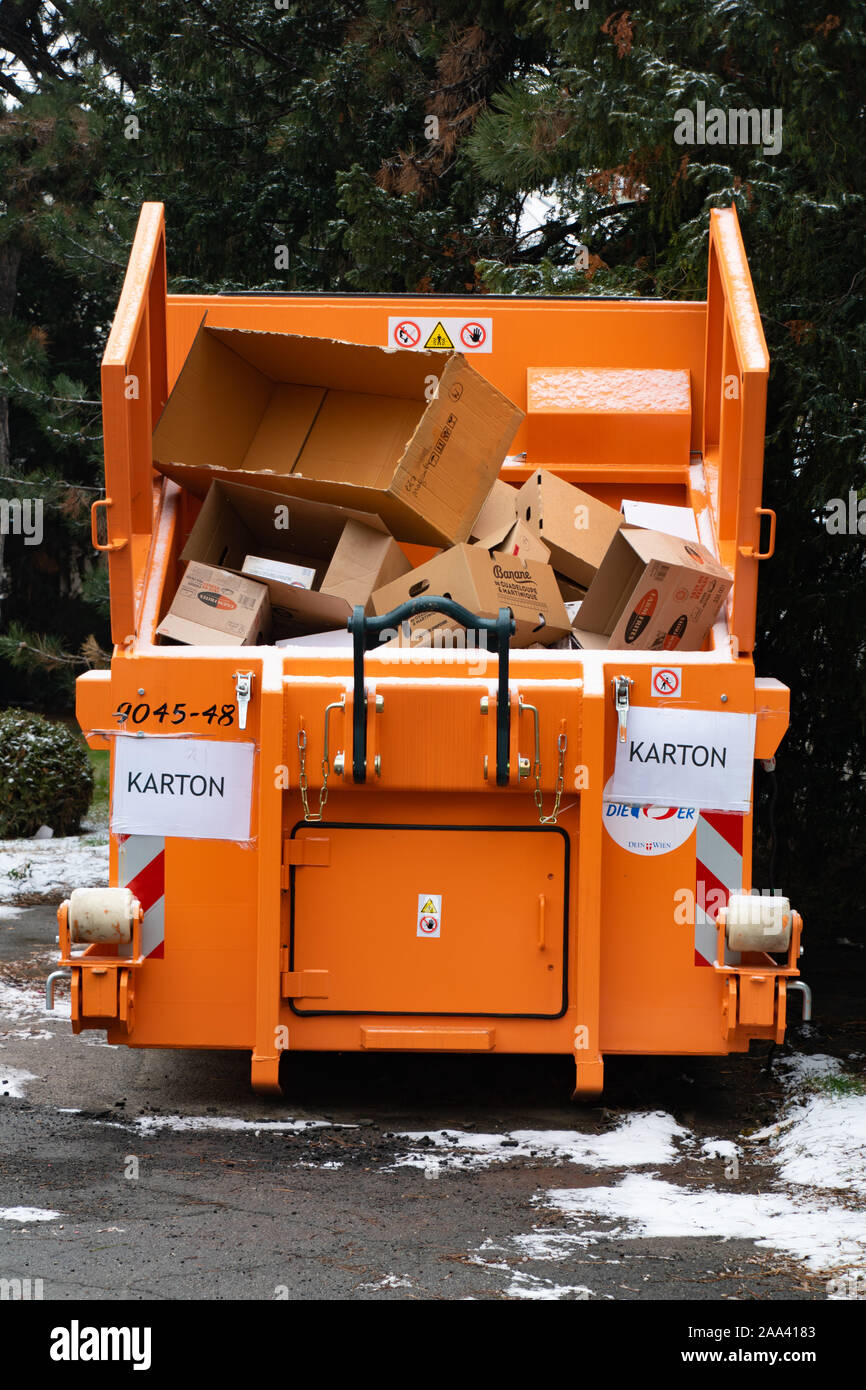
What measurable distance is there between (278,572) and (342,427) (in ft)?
2.58

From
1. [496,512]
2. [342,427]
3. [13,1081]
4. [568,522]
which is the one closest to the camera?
[13,1081]

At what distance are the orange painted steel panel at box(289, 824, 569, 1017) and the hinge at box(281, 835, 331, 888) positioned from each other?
0.02 m

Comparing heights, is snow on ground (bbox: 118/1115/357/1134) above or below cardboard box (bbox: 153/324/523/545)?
below

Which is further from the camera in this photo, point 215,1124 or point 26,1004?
point 26,1004

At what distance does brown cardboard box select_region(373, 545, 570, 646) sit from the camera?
13.5ft

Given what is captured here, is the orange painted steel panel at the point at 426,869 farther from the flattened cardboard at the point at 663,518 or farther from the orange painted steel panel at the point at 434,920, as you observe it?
the flattened cardboard at the point at 663,518

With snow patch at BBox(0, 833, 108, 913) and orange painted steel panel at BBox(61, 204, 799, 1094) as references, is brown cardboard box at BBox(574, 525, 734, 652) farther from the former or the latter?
snow patch at BBox(0, 833, 108, 913)

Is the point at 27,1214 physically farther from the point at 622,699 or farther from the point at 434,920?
the point at 622,699

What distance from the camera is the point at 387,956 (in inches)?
153

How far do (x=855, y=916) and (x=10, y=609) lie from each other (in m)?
A: 11.8

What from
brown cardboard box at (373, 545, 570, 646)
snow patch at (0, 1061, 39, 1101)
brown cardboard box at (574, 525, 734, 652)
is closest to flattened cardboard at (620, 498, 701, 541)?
brown cardboard box at (574, 525, 734, 652)

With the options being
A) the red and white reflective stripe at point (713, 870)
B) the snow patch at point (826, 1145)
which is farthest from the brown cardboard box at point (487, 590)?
the snow patch at point (826, 1145)

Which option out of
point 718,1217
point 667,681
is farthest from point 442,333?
point 718,1217

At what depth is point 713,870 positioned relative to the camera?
12.8ft
